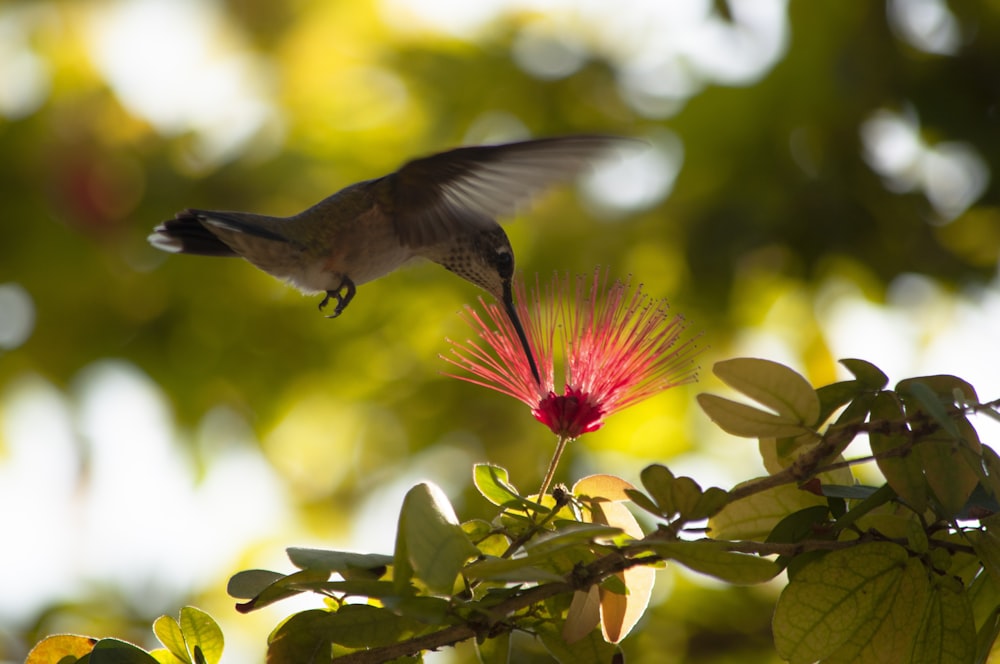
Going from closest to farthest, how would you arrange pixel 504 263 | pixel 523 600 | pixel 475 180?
pixel 523 600 → pixel 475 180 → pixel 504 263

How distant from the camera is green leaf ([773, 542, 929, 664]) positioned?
1.19 m

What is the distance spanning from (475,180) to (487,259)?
376 mm

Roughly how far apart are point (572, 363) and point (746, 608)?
2.12 m

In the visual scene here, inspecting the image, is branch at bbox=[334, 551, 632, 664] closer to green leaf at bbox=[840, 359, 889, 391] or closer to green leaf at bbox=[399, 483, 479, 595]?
green leaf at bbox=[399, 483, 479, 595]

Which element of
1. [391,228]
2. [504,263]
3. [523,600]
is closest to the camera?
[523,600]

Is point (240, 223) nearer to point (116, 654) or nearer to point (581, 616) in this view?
point (116, 654)

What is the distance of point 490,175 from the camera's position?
6.45ft

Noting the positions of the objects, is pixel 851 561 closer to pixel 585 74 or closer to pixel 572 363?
pixel 572 363

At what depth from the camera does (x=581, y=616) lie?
Result: 1.19m

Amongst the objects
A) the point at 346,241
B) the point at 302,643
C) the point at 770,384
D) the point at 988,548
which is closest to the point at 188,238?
the point at 346,241

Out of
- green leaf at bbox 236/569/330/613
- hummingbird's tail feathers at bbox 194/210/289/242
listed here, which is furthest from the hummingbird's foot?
green leaf at bbox 236/569/330/613

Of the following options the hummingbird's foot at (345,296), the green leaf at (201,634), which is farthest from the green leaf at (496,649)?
the hummingbird's foot at (345,296)

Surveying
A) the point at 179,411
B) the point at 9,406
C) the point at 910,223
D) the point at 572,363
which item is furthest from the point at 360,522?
the point at 572,363

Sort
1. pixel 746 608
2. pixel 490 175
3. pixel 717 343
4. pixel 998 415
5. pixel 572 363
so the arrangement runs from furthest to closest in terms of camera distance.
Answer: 1. pixel 717 343
2. pixel 746 608
3. pixel 490 175
4. pixel 572 363
5. pixel 998 415
